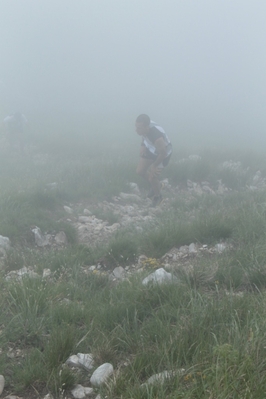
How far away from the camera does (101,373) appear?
2578mm

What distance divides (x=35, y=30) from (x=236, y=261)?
6017 cm

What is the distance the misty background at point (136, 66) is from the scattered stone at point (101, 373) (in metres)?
19.9

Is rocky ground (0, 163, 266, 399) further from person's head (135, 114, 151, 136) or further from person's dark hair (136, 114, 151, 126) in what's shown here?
person's dark hair (136, 114, 151, 126)

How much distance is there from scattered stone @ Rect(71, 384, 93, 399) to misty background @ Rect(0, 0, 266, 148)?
65.8ft

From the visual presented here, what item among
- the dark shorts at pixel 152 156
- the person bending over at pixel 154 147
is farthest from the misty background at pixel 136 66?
the person bending over at pixel 154 147

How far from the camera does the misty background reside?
3111cm

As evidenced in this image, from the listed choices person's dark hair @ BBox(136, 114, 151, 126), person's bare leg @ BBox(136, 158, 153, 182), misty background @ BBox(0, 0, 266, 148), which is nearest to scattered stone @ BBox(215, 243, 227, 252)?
person's dark hair @ BBox(136, 114, 151, 126)

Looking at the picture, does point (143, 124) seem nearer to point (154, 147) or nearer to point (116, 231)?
point (154, 147)

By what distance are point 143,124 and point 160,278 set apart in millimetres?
6315

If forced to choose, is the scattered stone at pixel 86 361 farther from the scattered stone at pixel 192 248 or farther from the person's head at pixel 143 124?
the person's head at pixel 143 124

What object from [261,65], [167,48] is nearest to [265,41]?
[261,65]

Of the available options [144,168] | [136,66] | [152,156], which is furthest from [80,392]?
[136,66]

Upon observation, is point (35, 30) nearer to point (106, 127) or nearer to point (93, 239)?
point (106, 127)

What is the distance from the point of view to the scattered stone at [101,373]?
254 cm
